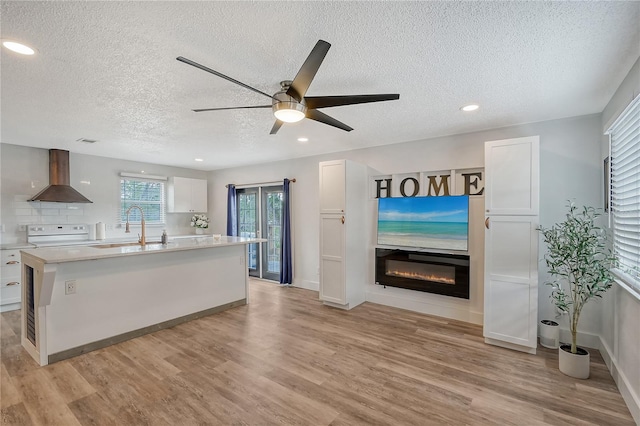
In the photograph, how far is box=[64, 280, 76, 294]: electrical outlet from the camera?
2.94 meters

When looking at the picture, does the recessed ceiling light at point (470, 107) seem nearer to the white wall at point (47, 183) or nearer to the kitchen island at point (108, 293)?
the kitchen island at point (108, 293)

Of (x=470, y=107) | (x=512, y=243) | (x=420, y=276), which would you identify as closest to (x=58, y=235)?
(x=420, y=276)

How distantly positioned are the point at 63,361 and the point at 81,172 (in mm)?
3778

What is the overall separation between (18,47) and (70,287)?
2174 mm

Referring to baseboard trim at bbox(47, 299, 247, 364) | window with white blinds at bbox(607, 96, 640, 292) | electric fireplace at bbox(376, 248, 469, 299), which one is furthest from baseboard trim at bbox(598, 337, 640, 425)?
baseboard trim at bbox(47, 299, 247, 364)

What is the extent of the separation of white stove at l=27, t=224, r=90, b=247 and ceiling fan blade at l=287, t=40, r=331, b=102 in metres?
4.80

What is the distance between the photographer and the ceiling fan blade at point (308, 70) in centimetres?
160

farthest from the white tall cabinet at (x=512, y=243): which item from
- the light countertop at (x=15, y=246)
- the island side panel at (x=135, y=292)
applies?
the light countertop at (x=15, y=246)

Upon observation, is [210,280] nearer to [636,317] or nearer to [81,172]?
Answer: [81,172]

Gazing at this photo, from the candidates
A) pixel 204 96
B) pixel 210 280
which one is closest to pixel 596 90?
pixel 204 96

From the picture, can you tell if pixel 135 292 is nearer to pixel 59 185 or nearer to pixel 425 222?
pixel 59 185

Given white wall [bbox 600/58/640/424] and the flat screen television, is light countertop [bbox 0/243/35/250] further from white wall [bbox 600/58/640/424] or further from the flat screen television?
white wall [bbox 600/58/640/424]

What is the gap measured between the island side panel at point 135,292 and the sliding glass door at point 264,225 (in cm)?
169

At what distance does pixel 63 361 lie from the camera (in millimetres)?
2883
